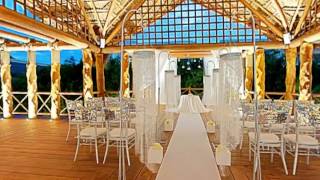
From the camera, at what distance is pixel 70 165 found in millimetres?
4355

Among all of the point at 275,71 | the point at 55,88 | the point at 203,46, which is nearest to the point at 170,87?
the point at 203,46

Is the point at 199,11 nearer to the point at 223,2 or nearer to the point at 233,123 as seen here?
the point at 223,2

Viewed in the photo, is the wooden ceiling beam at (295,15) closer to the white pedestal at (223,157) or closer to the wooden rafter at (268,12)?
Answer: the wooden rafter at (268,12)

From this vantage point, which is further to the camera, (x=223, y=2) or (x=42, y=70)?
(x=42, y=70)

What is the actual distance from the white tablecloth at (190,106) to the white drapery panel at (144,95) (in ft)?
19.6

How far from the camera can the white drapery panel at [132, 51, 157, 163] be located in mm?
4141

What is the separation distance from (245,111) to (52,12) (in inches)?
204

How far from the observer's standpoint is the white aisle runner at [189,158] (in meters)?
4.01

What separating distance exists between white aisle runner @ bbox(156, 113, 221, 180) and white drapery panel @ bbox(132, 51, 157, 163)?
43cm

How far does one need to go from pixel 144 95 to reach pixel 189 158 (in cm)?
130

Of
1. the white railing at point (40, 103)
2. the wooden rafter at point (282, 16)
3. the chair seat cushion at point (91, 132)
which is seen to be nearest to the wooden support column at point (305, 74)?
the wooden rafter at point (282, 16)

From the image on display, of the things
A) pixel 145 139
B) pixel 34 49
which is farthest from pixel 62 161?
pixel 34 49

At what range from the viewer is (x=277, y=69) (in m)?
14.2

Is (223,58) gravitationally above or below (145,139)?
above
